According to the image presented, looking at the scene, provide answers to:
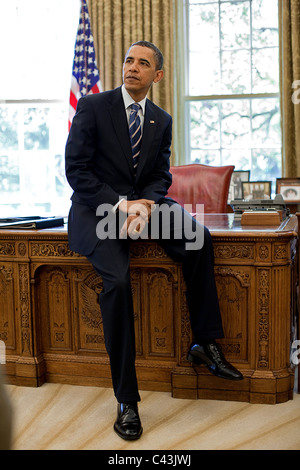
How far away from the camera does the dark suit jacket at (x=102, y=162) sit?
2480 millimetres

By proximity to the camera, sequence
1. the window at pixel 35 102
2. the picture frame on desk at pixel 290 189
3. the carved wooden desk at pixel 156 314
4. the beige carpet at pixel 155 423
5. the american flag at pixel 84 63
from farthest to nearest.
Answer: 1. the window at pixel 35 102
2. the american flag at pixel 84 63
3. the picture frame on desk at pixel 290 189
4. the carved wooden desk at pixel 156 314
5. the beige carpet at pixel 155 423

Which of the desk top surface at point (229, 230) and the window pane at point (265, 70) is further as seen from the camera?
the window pane at point (265, 70)

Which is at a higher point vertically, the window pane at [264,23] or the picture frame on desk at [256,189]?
the window pane at [264,23]

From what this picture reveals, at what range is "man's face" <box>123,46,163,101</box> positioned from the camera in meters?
A: 2.63

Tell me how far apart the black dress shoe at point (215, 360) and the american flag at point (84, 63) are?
3.46 m

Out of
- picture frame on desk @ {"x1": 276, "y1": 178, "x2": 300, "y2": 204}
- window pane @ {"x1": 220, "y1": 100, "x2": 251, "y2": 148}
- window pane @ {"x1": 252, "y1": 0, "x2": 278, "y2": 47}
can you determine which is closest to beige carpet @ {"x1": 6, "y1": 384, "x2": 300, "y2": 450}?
picture frame on desk @ {"x1": 276, "y1": 178, "x2": 300, "y2": 204}

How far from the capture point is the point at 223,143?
5570 mm

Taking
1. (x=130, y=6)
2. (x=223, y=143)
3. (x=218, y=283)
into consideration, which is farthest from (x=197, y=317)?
(x=130, y=6)

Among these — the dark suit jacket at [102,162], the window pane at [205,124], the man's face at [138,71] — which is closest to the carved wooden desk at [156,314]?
the dark suit jacket at [102,162]

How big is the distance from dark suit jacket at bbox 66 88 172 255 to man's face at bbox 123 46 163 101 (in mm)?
79

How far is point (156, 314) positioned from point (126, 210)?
566 mm

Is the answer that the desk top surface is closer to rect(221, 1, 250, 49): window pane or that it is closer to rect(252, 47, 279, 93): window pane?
rect(252, 47, 279, 93): window pane

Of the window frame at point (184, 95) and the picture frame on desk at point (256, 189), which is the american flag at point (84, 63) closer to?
the window frame at point (184, 95)
